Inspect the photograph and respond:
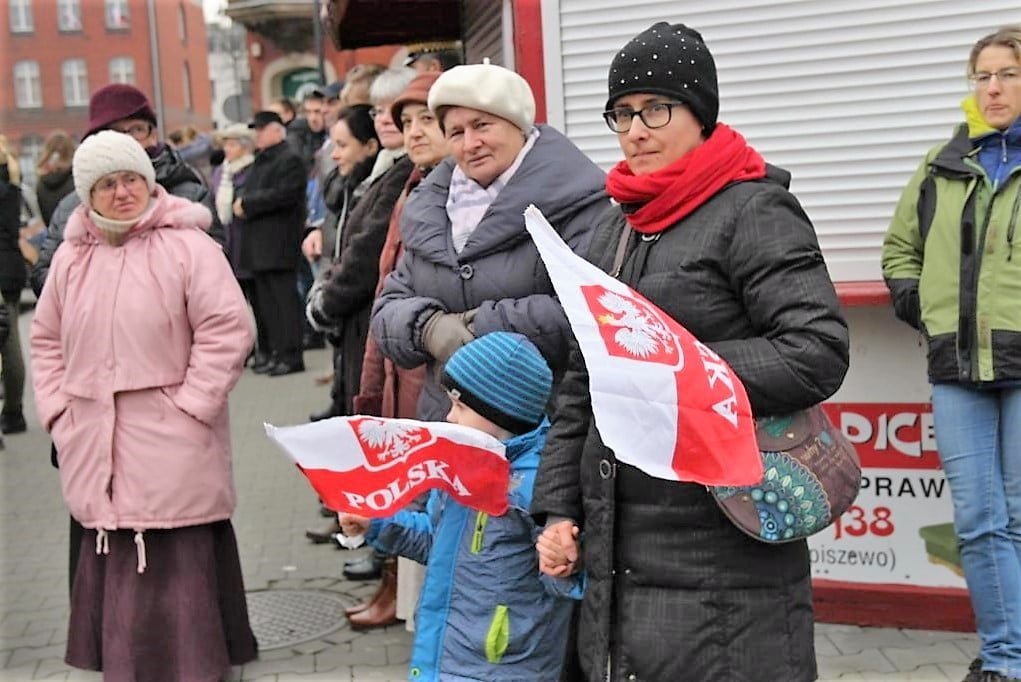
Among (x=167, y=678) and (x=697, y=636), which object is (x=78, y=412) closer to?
(x=167, y=678)

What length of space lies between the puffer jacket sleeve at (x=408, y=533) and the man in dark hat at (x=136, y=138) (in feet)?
7.53

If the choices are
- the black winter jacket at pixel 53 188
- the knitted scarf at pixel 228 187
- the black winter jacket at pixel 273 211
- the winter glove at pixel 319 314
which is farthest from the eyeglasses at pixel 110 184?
the knitted scarf at pixel 228 187

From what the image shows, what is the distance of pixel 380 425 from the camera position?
2.78 meters

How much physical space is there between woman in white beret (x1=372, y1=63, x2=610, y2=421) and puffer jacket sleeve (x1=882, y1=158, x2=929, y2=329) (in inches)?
46.7

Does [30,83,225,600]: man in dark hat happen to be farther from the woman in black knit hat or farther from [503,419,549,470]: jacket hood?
the woman in black knit hat

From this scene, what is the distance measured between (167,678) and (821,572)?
247 cm

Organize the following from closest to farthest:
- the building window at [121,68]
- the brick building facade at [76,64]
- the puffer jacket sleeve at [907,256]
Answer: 1. the puffer jacket sleeve at [907,256]
2. the brick building facade at [76,64]
3. the building window at [121,68]

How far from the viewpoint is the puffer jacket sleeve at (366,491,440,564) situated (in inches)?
120

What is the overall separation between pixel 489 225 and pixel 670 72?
109 centimetres

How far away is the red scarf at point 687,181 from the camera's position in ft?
8.23

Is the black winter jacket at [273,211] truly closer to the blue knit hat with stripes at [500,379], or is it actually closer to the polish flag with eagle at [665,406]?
the blue knit hat with stripes at [500,379]

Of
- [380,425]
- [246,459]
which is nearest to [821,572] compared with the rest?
[380,425]

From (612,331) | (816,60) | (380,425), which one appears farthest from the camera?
(816,60)

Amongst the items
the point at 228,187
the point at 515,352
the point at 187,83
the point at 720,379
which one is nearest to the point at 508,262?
the point at 515,352
